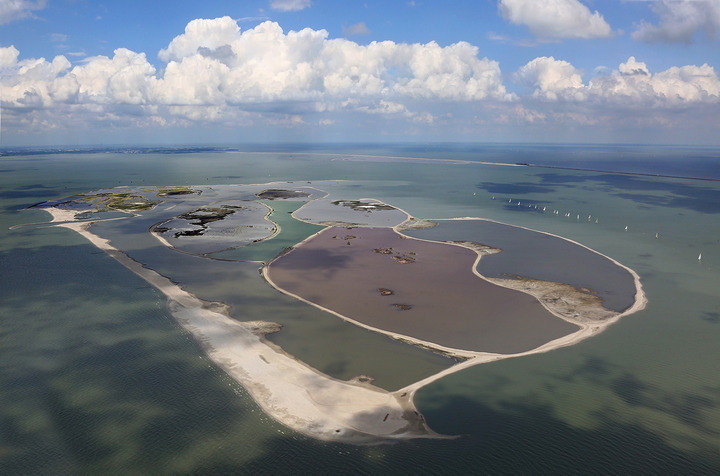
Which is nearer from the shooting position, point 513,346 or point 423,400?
point 423,400

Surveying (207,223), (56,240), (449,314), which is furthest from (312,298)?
(56,240)

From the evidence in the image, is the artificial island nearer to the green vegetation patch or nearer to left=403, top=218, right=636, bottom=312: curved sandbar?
left=403, top=218, right=636, bottom=312: curved sandbar

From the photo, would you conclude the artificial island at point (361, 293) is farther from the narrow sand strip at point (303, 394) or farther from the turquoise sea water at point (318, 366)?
the turquoise sea water at point (318, 366)

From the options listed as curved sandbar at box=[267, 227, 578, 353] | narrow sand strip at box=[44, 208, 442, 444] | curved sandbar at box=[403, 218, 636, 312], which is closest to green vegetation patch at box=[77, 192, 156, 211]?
curved sandbar at box=[267, 227, 578, 353]

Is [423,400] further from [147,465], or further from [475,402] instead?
[147,465]

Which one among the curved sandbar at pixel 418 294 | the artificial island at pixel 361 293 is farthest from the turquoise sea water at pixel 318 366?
the curved sandbar at pixel 418 294

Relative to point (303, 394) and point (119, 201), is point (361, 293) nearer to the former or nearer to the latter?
point (303, 394)
